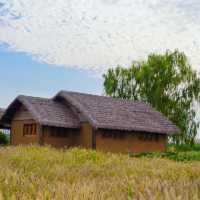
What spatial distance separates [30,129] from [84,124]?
3.85 meters

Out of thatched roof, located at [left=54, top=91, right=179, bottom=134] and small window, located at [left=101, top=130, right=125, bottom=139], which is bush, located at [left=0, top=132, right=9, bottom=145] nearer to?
thatched roof, located at [left=54, top=91, right=179, bottom=134]

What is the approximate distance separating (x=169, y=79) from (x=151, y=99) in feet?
8.62

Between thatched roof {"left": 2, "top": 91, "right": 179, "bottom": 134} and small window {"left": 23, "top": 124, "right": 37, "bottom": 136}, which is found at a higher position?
thatched roof {"left": 2, "top": 91, "right": 179, "bottom": 134}

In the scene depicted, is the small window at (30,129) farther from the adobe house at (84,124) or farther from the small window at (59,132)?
the small window at (59,132)

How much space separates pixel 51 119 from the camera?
32094 mm

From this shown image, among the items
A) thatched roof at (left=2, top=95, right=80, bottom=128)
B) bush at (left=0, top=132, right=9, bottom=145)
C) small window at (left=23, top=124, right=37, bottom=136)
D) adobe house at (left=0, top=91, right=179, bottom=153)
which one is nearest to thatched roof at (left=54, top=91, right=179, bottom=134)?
adobe house at (left=0, top=91, right=179, bottom=153)

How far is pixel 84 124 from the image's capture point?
109 feet

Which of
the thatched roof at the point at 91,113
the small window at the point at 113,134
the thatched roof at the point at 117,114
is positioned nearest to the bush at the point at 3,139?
the thatched roof at the point at 91,113

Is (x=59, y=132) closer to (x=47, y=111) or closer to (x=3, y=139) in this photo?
(x=47, y=111)

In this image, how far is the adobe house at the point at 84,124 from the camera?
107ft

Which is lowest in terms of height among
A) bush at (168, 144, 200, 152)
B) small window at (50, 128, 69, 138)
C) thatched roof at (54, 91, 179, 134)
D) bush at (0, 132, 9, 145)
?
bush at (168, 144, 200, 152)

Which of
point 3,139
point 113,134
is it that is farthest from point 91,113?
point 3,139

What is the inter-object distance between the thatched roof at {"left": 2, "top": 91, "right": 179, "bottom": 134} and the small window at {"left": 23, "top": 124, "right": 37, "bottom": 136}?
5.10ft

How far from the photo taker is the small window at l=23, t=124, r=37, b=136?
3373 centimetres
